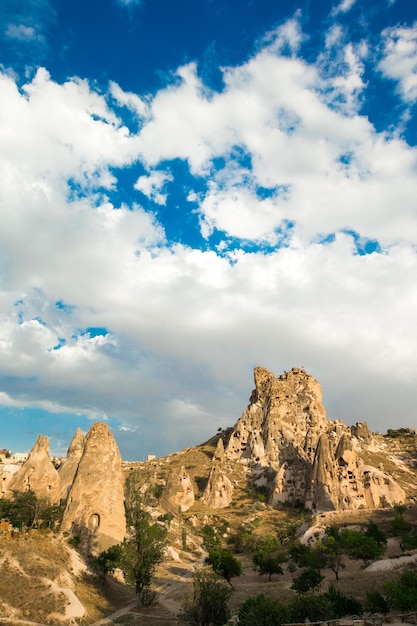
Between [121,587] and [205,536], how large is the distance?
25551 millimetres

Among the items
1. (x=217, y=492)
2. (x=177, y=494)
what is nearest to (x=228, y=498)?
(x=217, y=492)

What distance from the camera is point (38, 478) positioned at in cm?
5212

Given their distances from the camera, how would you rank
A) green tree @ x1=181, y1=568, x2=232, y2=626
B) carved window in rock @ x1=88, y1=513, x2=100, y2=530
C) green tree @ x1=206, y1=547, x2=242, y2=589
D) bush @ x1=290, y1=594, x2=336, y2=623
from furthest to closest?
carved window in rock @ x1=88, y1=513, x2=100, y2=530 → green tree @ x1=206, y1=547, x2=242, y2=589 → green tree @ x1=181, y1=568, x2=232, y2=626 → bush @ x1=290, y1=594, x2=336, y2=623

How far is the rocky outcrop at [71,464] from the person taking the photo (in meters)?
58.6

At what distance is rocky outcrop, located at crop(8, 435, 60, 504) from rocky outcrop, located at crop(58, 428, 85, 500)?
8.47 ft

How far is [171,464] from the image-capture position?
93.3m

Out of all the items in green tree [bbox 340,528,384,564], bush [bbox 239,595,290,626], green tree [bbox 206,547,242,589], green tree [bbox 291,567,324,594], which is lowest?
bush [bbox 239,595,290,626]

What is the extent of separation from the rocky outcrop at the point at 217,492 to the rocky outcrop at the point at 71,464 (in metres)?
22.9

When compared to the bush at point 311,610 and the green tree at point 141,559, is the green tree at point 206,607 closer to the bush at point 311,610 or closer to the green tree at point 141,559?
the bush at point 311,610

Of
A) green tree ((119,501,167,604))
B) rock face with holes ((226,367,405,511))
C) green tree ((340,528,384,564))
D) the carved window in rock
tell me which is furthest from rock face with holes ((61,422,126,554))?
rock face with holes ((226,367,405,511))

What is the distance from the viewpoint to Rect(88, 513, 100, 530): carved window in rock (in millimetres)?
36031

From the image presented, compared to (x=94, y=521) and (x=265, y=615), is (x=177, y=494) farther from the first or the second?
(x=265, y=615)

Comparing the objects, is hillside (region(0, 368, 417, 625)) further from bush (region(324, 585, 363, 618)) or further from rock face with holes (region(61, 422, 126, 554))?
bush (region(324, 585, 363, 618))

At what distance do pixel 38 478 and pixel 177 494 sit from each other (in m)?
24.0
